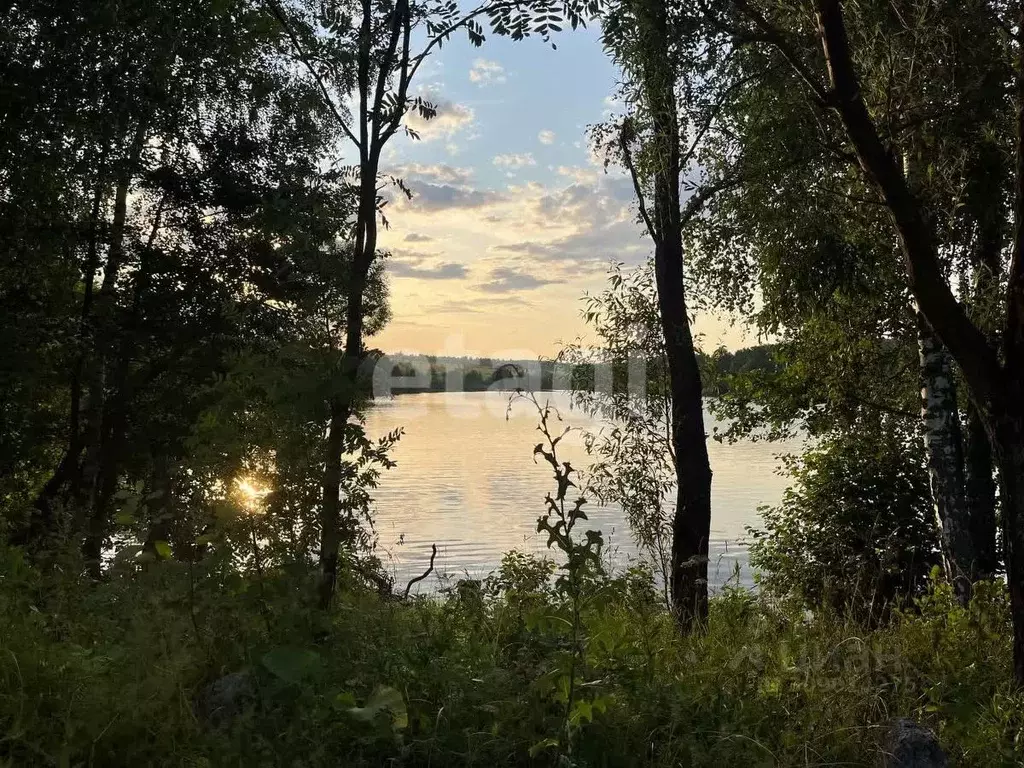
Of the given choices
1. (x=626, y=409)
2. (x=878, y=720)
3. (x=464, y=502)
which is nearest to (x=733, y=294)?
(x=626, y=409)

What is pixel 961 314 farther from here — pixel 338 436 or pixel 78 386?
pixel 78 386

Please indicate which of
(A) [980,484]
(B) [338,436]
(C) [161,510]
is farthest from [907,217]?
(A) [980,484]

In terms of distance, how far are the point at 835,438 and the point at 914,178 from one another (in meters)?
5.87

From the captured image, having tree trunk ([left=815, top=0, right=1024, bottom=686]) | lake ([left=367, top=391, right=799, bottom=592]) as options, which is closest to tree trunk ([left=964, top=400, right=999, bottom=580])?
lake ([left=367, top=391, right=799, bottom=592])

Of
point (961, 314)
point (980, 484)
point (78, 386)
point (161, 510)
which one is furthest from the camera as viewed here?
point (78, 386)

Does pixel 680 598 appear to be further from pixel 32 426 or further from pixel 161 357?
pixel 32 426

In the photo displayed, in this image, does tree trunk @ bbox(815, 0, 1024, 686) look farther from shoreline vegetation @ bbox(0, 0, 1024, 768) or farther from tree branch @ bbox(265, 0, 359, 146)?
tree branch @ bbox(265, 0, 359, 146)

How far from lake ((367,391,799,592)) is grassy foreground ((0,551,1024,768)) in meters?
1.92

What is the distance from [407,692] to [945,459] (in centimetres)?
730

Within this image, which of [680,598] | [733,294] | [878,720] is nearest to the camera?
[878,720]

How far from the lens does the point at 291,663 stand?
122 inches

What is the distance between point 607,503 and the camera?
10.2 meters

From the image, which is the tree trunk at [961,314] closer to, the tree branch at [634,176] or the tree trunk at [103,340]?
the tree branch at [634,176]

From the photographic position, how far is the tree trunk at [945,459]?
878 cm
